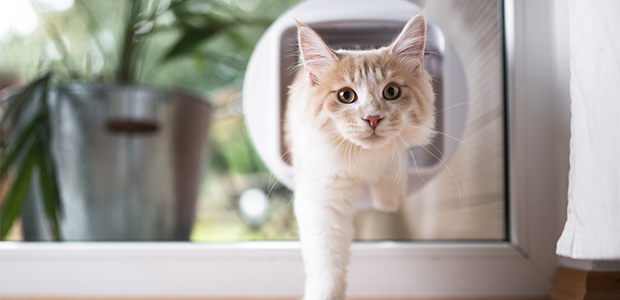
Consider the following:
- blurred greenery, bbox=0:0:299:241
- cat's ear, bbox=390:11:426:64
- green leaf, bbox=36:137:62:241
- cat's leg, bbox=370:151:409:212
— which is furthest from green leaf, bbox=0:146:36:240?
cat's ear, bbox=390:11:426:64

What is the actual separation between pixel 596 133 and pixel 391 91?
0.27 metres

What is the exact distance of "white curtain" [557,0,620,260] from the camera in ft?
1.70

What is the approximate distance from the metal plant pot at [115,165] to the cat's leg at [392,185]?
2.57ft

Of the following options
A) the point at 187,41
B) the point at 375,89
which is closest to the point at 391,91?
the point at 375,89

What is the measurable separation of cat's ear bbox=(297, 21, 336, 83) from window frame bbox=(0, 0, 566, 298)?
0.47 m

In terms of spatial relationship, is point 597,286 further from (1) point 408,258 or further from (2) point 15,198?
(2) point 15,198

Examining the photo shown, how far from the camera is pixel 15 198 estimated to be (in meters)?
1.00

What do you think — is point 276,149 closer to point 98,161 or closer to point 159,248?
point 159,248

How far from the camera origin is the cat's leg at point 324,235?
714 mm

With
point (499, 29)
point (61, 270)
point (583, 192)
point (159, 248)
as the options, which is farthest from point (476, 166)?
point (61, 270)

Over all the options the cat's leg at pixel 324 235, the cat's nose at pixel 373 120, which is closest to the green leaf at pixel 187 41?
the cat's leg at pixel 324 235

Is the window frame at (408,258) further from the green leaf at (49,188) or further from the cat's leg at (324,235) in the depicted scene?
the cat's leg at (324,235)

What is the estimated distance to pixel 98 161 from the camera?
1.28 m

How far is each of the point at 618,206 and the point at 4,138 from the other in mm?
1318
